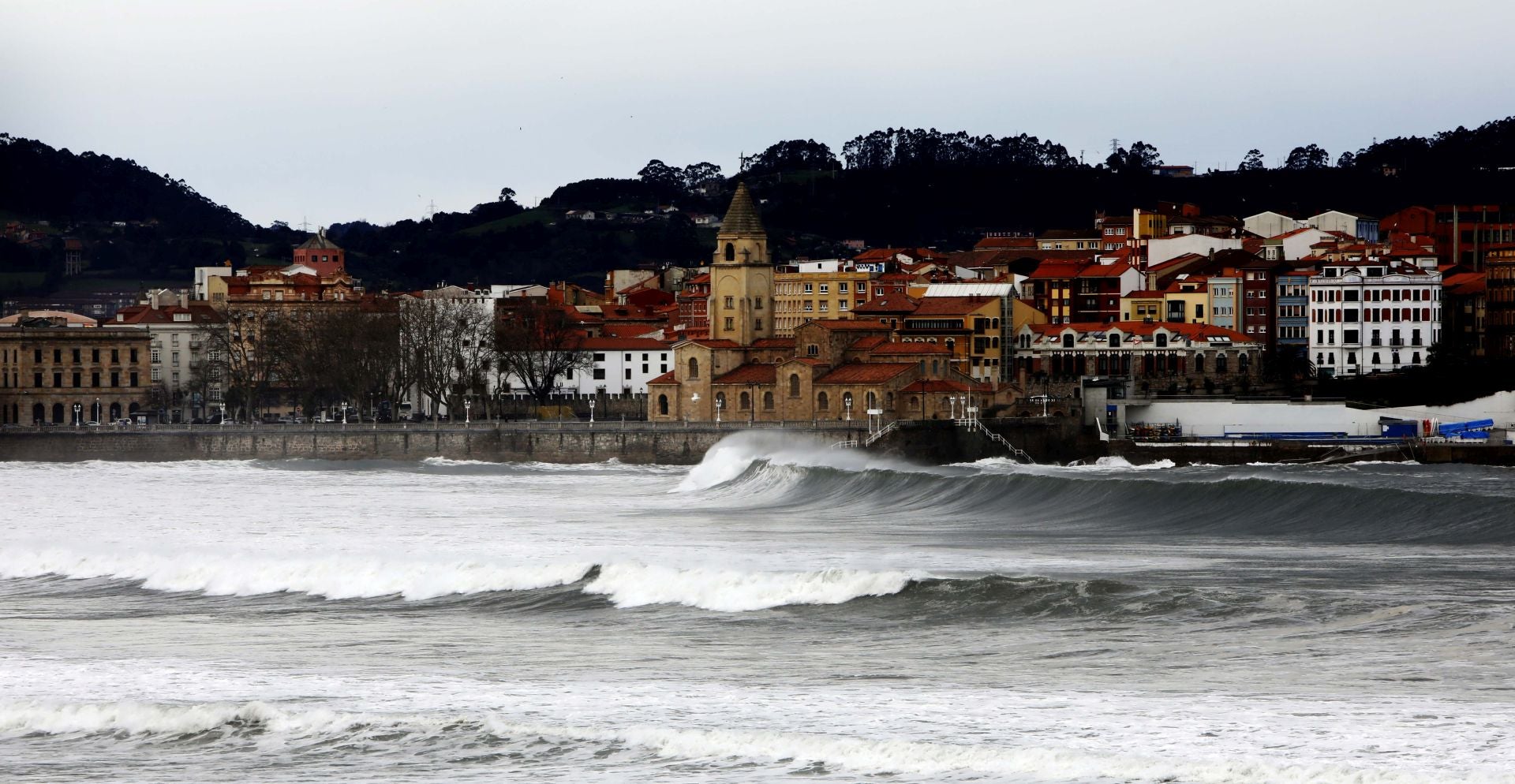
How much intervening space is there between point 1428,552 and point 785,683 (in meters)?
16.2

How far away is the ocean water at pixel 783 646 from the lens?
20172 millimetres

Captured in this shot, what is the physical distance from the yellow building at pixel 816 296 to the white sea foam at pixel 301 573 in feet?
205

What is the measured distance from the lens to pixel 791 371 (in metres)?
79.1

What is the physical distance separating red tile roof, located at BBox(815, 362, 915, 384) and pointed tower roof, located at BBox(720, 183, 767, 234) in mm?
9736

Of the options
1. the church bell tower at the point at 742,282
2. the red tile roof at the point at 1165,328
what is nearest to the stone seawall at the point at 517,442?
the church bell tower at the point at 742,282

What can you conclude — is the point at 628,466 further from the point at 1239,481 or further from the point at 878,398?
the point at 1239,481

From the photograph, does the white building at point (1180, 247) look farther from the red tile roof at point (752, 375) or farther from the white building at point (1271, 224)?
the red tile roof at point (752, 375)

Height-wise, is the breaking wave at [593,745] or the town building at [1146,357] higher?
the town building at [1146,357]

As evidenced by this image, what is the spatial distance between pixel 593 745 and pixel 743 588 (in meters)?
10.6

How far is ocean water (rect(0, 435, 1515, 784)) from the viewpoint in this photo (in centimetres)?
2017

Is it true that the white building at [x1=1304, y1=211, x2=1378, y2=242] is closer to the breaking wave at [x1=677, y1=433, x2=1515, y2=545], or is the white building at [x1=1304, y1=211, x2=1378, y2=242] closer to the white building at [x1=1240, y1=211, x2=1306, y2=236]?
the white building at [x1=1240, y1=211, x2=1306, y2=236]

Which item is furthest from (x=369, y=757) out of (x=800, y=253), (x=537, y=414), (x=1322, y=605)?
(x=800, y=253)

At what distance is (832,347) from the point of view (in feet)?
261

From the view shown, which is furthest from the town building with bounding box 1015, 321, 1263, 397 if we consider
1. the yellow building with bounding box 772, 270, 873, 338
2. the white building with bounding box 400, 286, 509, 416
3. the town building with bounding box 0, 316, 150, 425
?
the town building with bounding box 0, 316, 150, 425
